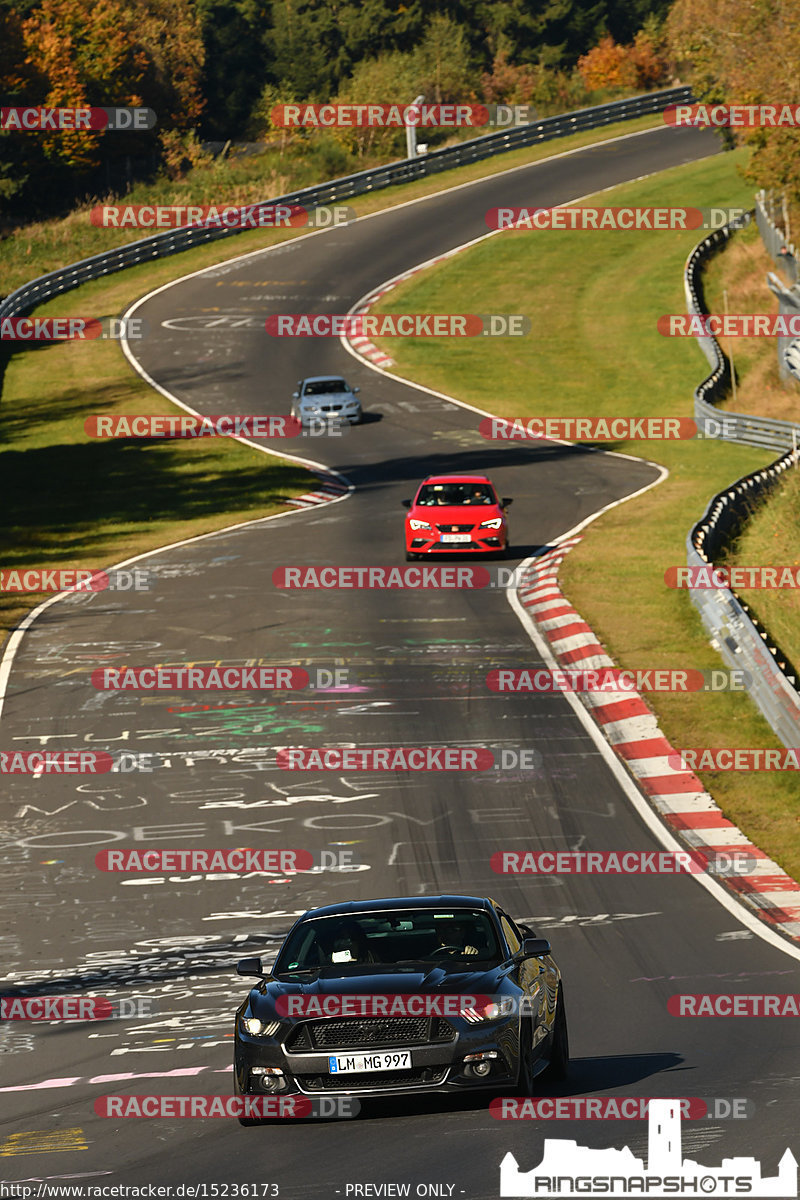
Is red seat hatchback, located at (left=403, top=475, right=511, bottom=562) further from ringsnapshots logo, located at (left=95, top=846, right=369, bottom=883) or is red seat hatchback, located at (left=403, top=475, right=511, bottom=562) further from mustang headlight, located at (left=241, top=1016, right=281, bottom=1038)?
mustang headlight, located at (left=241, top=1016, right=281, bottom=1038)

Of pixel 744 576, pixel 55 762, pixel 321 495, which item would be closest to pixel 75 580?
pixel 321 495

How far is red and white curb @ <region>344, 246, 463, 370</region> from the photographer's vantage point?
2263 inches

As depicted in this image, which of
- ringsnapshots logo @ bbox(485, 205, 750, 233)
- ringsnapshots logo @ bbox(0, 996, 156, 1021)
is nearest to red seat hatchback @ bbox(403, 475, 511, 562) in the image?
ringsnapshots logo @ bbox(0, 996, 156, 1021)

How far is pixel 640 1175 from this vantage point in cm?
781

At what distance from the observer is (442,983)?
9.30m

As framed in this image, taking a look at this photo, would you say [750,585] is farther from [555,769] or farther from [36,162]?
[36,162]

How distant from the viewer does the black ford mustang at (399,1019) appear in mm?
8969

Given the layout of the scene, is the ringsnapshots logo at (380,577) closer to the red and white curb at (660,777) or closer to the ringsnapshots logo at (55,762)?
the red and white curb at (660,777)

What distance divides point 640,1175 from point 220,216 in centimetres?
6810

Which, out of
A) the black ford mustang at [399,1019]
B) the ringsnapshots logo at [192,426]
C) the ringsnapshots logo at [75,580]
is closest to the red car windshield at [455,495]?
the ringsnapshots logo at [75,580]

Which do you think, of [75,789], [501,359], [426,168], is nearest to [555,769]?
[75,789]

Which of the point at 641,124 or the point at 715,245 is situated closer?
the point at 715,245

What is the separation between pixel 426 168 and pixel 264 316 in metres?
19.4

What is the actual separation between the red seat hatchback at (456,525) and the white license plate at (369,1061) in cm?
2273
